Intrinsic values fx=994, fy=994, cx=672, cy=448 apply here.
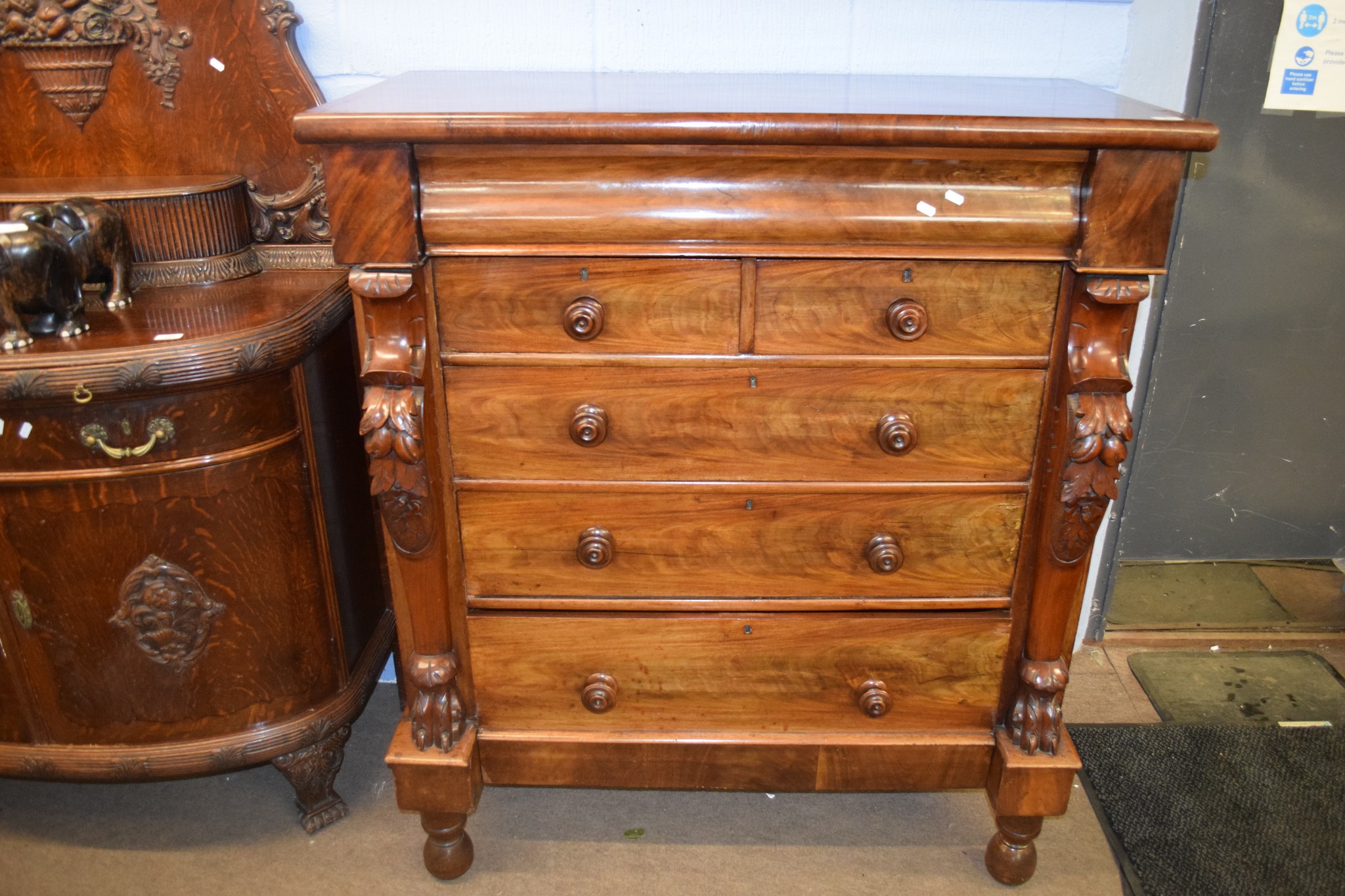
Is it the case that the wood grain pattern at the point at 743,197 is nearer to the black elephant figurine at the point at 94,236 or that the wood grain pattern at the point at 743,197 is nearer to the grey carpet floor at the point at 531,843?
the black elephant figurine at the point at 94,236

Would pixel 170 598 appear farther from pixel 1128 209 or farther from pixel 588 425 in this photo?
pixel 1128 209

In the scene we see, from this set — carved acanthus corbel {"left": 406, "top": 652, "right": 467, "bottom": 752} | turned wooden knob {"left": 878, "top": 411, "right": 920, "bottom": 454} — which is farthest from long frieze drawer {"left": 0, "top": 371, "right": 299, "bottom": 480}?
turned wooden knob {"left": 878, "top": 411, "right": 920, "bottom": 454}

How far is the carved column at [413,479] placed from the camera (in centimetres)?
147

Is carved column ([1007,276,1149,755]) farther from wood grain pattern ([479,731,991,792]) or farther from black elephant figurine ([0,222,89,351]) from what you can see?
black elephant figurine ([0,222,89,351])

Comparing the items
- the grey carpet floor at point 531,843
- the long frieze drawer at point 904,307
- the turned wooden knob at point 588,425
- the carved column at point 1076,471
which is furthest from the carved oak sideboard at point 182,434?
the carved column at point 1076,471

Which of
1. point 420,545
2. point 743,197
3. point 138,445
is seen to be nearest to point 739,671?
point 420,545

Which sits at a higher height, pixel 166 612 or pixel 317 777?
pixel 166 612

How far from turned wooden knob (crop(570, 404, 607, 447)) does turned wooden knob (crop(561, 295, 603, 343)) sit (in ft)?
0.40

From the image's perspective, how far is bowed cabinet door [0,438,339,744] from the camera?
167cm

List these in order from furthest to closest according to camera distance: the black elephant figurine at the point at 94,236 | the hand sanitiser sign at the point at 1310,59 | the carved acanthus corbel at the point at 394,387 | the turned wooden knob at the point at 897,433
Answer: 1. the hand sanitiser sign at the point at 1310,59
2. the black elephant figurine at the point at 94,236
3. the turned wooden knob at the point at 897,433
4. the carved acanthus corbel at the point at 394,387

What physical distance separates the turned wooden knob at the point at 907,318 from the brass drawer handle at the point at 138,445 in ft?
3.82

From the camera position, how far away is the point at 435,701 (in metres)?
1.72

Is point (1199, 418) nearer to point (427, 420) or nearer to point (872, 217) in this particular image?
point (872, 217)

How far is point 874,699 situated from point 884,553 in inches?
10.9
